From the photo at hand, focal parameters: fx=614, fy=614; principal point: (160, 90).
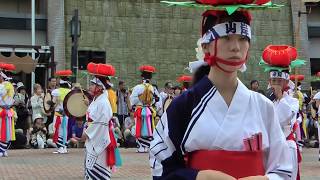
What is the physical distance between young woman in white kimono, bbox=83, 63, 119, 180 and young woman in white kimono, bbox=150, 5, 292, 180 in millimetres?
5842

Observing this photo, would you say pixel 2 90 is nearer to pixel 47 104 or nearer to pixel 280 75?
pixel 47 104

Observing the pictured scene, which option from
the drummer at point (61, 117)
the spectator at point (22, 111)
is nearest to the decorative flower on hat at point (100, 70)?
the drummer at point (61, 117)

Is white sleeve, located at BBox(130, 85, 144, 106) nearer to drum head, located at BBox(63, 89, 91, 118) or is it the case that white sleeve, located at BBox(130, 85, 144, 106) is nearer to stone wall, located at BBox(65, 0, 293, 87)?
drum head, located at BBox(63, 89, 91, 118)

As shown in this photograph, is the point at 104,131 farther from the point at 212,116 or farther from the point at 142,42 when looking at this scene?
the point at 142,42

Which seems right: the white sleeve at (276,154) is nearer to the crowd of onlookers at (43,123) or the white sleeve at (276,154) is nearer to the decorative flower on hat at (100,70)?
the decorative flower on hat at (100,70)

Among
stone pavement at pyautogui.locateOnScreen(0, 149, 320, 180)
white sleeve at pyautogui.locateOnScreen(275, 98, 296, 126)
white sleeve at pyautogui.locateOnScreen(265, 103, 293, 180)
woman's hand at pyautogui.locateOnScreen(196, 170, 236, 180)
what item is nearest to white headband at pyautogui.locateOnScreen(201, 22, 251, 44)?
white sleeve at pyautogui.locateOnScreen(265, 103, 293, 180)

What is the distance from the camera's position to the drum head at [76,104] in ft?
42.5

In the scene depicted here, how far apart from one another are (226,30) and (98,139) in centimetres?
628

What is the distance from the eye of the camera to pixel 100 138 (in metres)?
9.57

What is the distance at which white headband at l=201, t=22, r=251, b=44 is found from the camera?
11.6 ft

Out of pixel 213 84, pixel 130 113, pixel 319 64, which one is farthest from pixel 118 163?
pixel 319 64

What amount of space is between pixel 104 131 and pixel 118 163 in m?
0.55

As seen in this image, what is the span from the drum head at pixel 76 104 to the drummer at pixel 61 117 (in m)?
3.32

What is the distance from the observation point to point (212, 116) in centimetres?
344
